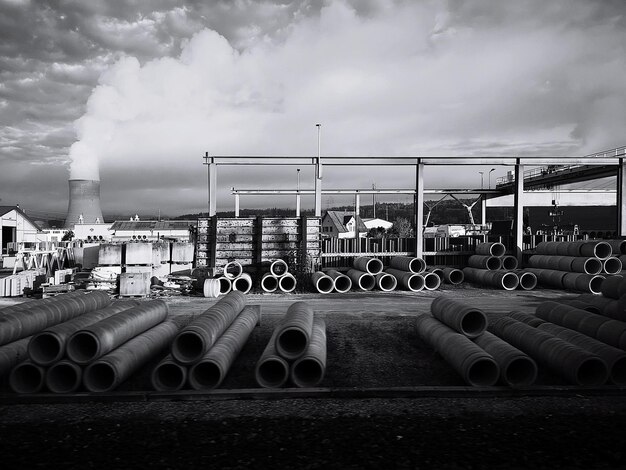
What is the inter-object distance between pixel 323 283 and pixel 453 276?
6.83 meters

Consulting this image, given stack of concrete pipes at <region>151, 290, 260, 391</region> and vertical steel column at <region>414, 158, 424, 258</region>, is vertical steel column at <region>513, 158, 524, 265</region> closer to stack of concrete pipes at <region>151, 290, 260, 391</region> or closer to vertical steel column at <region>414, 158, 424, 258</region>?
vertical steel column at <region>414, 158, 424, 258</region>

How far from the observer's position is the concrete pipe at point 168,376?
8078 millimetres

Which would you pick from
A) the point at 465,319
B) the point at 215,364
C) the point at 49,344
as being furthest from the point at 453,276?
the point at 49,344

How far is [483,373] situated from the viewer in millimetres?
8617

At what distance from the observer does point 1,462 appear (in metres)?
5.68

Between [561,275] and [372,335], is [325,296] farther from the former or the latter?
[561,275]

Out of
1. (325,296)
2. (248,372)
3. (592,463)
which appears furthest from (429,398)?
(325,296)

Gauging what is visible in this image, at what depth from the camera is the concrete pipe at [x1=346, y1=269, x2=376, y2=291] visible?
20.9 metres

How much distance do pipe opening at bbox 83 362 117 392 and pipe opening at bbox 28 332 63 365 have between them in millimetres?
577

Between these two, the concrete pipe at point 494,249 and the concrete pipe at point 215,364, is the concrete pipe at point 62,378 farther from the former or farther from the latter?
the concrete pipe at point 494,249

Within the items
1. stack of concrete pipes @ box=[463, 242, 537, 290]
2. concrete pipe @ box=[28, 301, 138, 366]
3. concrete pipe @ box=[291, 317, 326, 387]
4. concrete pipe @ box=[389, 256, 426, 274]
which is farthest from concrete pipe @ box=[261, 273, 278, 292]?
concrete pipe @ box=[28, 301, 138, 366]

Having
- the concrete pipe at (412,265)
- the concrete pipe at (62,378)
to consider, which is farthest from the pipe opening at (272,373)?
the concrete pipe at (412,265)

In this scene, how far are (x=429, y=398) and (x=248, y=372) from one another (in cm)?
349

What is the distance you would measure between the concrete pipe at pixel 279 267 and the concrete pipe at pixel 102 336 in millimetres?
11028
